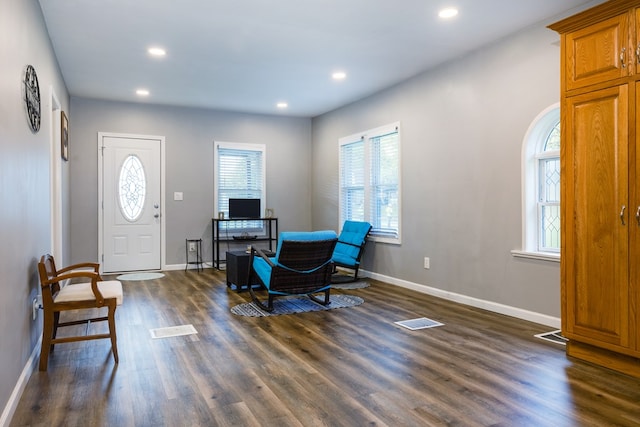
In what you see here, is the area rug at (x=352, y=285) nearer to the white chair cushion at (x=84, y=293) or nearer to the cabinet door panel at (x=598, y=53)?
the white chair cushion at (x=84, y=293)

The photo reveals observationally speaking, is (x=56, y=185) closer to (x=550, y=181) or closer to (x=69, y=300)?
(x=69, y=300)

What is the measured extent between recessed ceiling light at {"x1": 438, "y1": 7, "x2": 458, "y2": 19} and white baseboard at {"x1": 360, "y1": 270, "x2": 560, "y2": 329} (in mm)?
2691

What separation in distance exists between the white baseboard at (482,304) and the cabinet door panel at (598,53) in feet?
6.47

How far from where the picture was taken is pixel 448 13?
3795 millimetres

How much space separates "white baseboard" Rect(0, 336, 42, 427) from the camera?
2.19 meters

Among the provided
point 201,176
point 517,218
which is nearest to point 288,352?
point 517,218

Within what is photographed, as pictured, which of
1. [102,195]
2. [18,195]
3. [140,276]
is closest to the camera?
[18,195]

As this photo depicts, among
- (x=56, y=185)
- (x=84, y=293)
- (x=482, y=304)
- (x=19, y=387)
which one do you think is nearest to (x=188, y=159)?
(x=56, y=185)

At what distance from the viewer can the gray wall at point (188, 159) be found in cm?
680

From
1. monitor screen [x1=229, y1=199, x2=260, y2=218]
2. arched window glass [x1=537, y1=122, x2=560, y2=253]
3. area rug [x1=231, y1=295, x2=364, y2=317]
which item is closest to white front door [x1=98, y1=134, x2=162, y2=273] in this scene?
monitor screen [x1=229, y1=199, x2=260, y2=218]

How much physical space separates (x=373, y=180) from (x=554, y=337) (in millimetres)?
3459

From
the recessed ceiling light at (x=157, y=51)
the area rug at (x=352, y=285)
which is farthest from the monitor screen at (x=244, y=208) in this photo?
the recessed ceiling light at (x=157, y=51)

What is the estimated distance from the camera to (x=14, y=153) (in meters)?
2.54

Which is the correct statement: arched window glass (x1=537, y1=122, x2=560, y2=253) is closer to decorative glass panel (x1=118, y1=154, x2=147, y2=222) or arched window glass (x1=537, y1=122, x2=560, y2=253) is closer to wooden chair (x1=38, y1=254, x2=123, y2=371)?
wooden chair (x1=38, y1=254, x2=123, y2=371)
